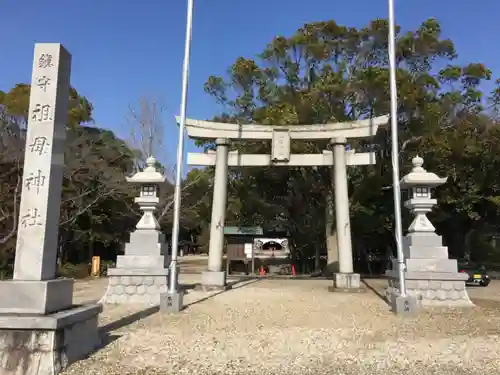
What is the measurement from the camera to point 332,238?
18234mm

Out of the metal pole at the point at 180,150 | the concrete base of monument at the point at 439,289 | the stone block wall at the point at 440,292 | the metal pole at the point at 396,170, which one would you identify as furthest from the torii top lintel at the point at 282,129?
the stone block wall at the point at 440,292

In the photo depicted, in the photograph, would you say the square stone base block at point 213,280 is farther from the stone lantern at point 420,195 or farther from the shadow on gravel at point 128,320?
the stone lantern at point 420,195

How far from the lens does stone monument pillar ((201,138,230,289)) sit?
40.5 ft

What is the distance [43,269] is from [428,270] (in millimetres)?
8107

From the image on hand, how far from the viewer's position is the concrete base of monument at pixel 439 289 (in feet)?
31.3

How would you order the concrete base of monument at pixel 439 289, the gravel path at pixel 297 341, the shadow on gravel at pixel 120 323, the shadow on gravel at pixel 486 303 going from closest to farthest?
the gravel path at pixel 297 341, the shadow on gravel at pixel 120 323, the shadow on gravel at pixel 486 303, the concrete base of monument at pixel 439 289

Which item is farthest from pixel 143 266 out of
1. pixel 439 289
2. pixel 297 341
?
pixel 439 289

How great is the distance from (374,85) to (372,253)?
39.4 feet

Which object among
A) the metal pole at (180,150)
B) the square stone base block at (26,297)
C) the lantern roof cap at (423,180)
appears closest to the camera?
the square stone base block at (26,297)

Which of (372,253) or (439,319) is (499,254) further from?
(439,319)

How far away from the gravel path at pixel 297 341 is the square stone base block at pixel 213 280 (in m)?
2.70

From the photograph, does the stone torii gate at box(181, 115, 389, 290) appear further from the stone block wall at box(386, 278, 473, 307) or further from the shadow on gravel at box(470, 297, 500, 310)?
the shadow on gravel at box(470, 297, 500, 310)

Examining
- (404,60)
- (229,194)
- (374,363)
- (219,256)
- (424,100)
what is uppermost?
(404,60)

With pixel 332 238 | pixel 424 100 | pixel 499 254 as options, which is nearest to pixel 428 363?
pixel 332 238
